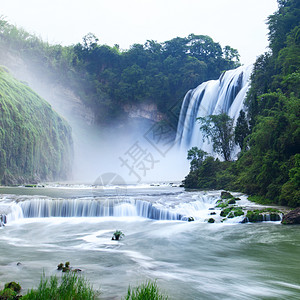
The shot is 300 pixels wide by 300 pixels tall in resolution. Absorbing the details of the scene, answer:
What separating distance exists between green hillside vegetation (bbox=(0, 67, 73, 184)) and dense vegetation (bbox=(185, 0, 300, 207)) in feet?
48.4

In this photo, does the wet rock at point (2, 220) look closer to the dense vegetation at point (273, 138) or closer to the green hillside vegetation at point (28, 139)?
the dense vegetation at point (273, 138)

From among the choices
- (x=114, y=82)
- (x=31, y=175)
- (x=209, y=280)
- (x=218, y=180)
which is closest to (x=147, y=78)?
(x=114, y=82)

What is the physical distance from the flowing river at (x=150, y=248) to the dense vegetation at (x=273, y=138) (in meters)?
2.09

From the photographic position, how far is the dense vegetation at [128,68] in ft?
174

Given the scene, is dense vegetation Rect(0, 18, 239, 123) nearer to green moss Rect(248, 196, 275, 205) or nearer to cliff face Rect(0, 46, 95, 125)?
cliff face Rect(0, 46, 95, 125)

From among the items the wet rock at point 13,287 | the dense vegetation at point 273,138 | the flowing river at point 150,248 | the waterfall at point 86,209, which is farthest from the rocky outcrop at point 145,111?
the wet rock at point 13,287

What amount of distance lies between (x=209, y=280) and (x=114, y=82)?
52555 millimetres

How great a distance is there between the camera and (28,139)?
28.7 m

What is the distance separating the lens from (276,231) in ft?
32.5

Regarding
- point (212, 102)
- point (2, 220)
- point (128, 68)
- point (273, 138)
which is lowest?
point (2, 220)

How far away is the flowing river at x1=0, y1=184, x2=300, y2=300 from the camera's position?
5469 mm

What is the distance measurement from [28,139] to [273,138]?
21.8 metres

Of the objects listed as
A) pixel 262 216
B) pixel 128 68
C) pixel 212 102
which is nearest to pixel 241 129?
pixel 212 102

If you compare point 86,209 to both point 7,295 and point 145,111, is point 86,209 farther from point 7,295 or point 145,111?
point 145,111
